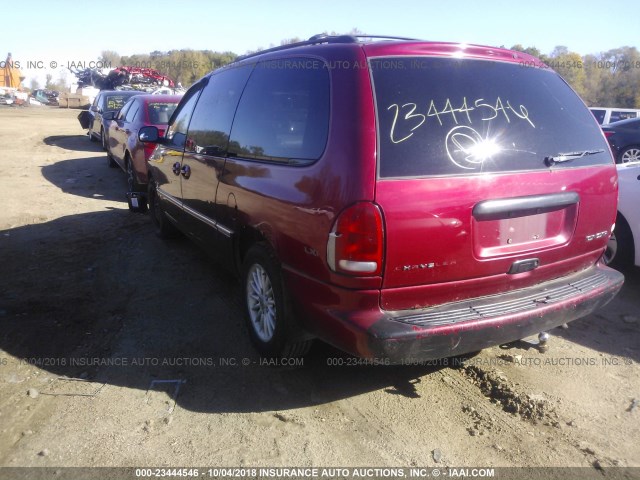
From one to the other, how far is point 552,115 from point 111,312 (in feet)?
11.7

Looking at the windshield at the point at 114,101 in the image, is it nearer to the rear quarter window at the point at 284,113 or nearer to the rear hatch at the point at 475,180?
the rear quarter window at the point at 284,113

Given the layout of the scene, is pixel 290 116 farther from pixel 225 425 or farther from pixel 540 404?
pixel 540 404

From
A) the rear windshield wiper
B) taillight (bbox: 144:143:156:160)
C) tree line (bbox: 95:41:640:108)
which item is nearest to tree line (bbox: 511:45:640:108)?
→ tree line (bbox: 95:41:640:108)

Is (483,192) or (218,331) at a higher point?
(483,192)

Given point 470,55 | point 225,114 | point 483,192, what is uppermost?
point 470,55

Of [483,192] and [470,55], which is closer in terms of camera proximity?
[483,192]

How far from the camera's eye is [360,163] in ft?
7.99

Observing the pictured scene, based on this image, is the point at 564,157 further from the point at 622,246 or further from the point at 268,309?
the point at 622,246

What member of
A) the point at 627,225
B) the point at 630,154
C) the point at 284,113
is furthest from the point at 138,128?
the point at 630,154

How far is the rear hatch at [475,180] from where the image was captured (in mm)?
2477

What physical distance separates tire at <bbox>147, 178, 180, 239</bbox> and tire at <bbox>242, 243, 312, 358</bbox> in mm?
2589

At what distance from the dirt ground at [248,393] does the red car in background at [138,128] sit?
9.31ft

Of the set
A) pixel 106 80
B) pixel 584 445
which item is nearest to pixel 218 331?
pixel 584 445

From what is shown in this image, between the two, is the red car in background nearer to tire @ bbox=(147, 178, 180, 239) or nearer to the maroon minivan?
tire @ bbox=(147, 178, 180, 239)
